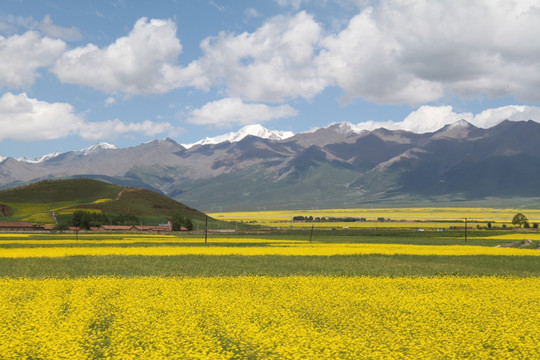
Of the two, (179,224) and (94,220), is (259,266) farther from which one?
(94,220)

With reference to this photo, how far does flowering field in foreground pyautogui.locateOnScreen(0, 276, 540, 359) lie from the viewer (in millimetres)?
18578

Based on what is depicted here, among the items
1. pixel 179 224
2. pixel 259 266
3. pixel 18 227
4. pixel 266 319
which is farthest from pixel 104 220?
pixel 266 319

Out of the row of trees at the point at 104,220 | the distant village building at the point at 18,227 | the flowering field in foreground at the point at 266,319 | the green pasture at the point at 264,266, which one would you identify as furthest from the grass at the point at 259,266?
the row of trees at the point at 104,220

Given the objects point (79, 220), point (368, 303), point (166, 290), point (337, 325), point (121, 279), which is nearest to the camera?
point (337, 325)

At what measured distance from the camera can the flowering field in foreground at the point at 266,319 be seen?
1858cm

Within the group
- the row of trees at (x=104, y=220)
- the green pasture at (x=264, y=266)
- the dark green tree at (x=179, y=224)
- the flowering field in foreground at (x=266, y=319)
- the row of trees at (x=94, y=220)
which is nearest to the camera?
the flowering field in foreground at (x=266, y=319)

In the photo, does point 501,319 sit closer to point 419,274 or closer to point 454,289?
point 454,289

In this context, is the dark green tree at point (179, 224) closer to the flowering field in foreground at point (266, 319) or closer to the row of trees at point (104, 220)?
the row of trees at point (104, 220)

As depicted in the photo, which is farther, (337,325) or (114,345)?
(337,325)

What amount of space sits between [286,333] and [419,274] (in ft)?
80.8

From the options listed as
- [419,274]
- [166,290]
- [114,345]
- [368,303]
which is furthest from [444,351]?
[419,274]

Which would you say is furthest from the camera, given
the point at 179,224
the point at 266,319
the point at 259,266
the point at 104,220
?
the point at 104,220

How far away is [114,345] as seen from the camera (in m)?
19.3

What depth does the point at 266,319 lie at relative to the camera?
23.4 m
